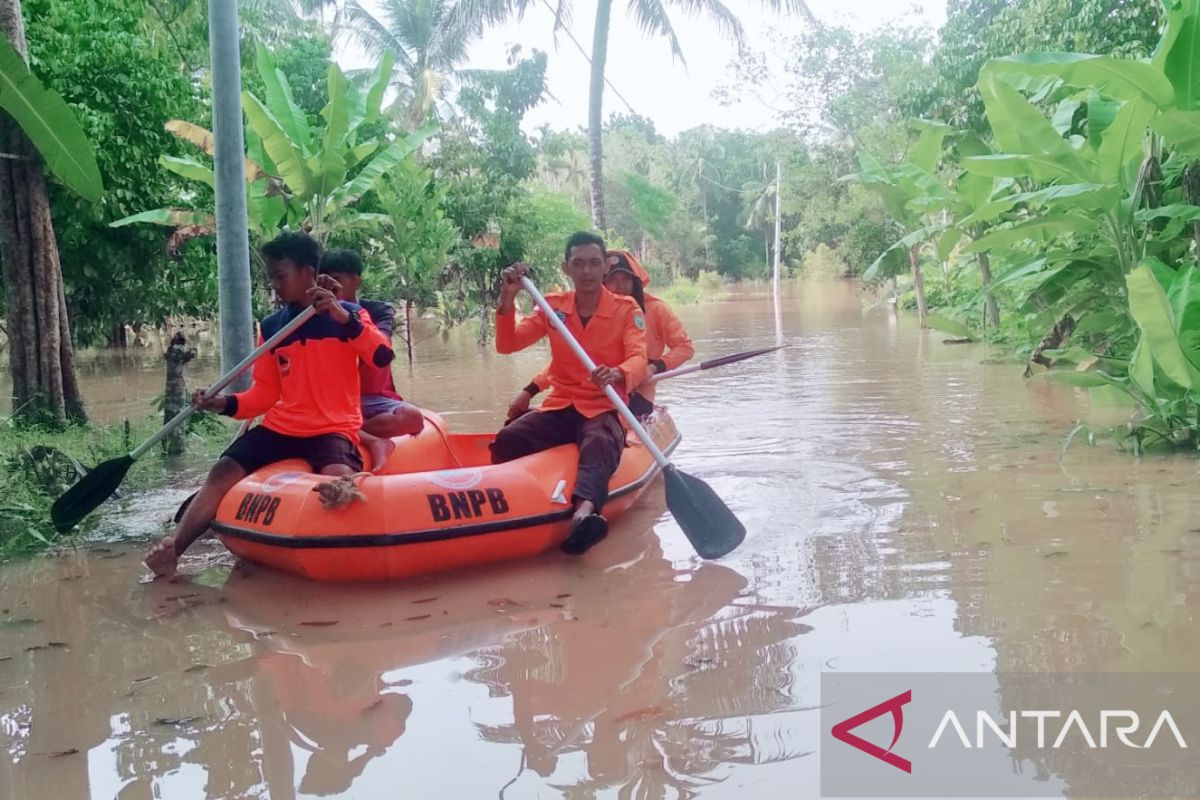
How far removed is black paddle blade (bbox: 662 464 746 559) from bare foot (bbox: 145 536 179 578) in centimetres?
206

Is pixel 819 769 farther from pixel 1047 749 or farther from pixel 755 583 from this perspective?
pixel 755 583

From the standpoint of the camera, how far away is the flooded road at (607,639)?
8.61ft

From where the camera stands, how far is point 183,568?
179 inches

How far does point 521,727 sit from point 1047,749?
1.34 metres

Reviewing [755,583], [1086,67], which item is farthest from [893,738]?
[1086,67]

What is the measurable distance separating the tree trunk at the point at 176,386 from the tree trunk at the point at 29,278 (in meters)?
1.02

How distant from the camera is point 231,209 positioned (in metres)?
5.81

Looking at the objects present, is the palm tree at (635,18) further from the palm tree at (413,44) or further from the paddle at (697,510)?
the paddle at (697,510)

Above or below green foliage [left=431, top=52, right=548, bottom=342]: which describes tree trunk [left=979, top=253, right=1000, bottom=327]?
below

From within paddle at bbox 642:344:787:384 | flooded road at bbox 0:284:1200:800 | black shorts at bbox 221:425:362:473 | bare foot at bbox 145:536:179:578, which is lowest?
flooded road at bbox 0:284:1200:800

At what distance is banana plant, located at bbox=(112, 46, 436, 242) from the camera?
9.28 meters

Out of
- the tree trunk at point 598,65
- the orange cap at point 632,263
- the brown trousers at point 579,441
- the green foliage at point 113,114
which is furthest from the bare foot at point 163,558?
the tree trunk at point 598,65

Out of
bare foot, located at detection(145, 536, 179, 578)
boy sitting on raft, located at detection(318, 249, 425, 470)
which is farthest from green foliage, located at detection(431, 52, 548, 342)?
bare foot, located at detection(145, 536, 179, 578)

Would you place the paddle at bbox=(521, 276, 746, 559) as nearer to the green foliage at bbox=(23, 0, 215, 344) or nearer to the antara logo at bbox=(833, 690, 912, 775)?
the antara logo at bbox=(833, 690, 912, 775)
